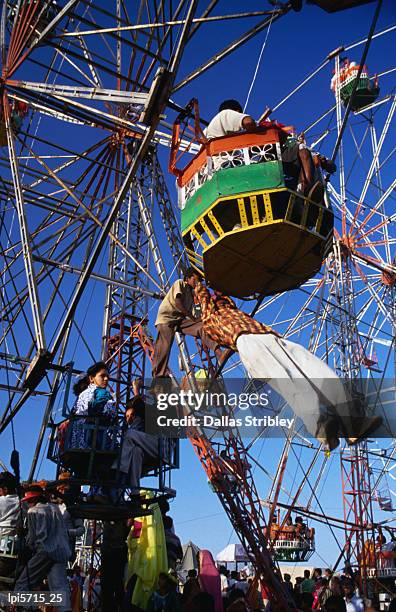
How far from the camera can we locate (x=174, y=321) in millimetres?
8977

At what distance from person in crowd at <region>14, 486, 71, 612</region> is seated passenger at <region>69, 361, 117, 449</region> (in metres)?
0.84

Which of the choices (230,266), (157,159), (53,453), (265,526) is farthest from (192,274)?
(265,526)

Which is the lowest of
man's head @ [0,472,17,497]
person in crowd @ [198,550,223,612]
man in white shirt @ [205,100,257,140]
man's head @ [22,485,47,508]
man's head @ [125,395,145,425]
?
person in crowd @ [198,550,223,612]

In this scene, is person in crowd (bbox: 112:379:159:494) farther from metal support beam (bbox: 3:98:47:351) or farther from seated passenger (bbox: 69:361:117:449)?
metal support beam (bbox: 3:98:47:351)

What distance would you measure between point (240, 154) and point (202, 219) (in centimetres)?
90

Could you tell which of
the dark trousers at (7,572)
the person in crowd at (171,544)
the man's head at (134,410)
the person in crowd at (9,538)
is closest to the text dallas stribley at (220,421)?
the man's head at (134,410)

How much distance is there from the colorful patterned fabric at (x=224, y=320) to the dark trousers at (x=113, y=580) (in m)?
2.99

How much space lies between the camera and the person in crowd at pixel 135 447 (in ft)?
24.1

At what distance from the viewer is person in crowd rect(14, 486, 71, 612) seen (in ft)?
21.7

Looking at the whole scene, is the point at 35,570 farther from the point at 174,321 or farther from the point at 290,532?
the point at 290,532

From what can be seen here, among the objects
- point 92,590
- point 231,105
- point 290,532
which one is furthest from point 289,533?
point 231,105

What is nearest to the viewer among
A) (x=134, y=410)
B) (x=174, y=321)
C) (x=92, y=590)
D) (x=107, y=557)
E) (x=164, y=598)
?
(x=164, y=598)

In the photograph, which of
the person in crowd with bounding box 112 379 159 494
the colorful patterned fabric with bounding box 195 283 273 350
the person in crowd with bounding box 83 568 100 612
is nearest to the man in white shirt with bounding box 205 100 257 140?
the colorful patterned fabric with bounding box 195 283 273 350

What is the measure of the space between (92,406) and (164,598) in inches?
88.5
